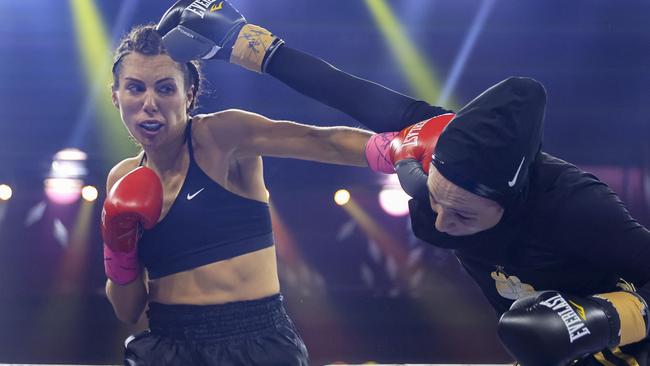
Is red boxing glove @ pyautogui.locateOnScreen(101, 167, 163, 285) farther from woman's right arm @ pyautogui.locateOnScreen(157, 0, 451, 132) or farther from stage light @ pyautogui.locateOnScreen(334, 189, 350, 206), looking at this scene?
stage light @ pyautogui.locateOnScreen(334, 189, 350, 206)

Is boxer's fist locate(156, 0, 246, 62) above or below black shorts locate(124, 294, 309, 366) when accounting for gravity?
above

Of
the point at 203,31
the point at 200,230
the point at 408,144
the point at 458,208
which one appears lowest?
the point at 200,230

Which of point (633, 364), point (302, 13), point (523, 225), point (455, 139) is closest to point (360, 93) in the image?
point (455, 139)

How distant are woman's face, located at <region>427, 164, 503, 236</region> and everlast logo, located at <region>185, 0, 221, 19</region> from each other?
44.3 inches

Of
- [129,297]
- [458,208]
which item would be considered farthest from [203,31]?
[458,208]

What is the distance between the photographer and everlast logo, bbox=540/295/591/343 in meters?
1.39

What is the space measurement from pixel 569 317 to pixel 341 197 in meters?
6.63

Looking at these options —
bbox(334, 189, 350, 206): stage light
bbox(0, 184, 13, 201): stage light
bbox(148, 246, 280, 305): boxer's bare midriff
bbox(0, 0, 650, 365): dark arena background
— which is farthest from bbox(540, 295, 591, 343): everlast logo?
bbox(0, 184, 13, 201): stage light

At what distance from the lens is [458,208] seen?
5.09ft

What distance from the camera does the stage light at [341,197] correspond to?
26.2ft

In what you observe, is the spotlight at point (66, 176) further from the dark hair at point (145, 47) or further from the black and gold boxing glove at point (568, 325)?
the black and gold boxing glove at point (568, 325)

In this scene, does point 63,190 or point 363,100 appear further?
point 63,190

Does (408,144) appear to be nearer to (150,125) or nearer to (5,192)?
(150,125)

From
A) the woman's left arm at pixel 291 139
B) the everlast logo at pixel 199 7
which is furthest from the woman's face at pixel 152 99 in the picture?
the everlast logo at pixel 199 7
